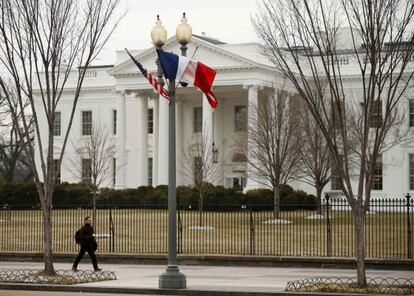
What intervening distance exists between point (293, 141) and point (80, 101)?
33.6 metres

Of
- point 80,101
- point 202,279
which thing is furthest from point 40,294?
point 80,101

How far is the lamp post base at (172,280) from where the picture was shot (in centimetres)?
2295

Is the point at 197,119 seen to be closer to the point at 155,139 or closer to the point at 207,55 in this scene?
the point at 155,139

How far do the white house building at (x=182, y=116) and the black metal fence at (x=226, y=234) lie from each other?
19.1 metres

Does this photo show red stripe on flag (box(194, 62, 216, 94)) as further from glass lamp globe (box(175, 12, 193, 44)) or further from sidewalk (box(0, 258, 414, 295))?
sidewalk (box(0, 258, 414, 295))

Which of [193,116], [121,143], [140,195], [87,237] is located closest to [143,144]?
[121,143]

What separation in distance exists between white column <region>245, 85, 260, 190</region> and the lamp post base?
108 ft

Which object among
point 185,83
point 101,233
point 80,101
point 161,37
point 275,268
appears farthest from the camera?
point 80,101

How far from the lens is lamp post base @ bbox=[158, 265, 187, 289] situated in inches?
904

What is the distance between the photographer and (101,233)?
41.9 metres

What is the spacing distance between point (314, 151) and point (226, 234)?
10.9 metres

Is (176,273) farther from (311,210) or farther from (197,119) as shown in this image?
(197,119)

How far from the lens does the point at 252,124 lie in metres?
58.1

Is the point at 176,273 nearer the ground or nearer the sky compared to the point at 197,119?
nearer the ground
